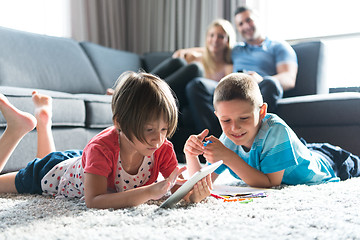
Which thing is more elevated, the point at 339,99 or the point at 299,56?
the point at 299,56

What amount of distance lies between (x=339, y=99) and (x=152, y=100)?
1.50 meters

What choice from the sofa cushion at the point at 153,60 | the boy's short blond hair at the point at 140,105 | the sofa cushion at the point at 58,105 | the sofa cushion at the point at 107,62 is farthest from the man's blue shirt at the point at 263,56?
the boy's short blond hair at the point at 140,105

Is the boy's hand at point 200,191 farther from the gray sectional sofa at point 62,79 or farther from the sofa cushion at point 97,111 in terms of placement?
the sofa cushion at point 97,111

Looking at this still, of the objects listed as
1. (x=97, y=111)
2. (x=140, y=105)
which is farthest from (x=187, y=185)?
(x=97, y=111)

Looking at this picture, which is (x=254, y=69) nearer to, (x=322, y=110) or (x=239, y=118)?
(x=322, y=110)

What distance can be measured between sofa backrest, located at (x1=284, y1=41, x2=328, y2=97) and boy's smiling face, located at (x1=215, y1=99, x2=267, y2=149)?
1514mm

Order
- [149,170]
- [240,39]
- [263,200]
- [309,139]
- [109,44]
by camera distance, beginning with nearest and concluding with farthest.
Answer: [263,200]
[149,170]
[309,139]
[240,39]
[109,44]

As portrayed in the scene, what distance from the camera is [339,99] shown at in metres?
2.16

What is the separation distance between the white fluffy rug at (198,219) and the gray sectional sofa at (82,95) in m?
0.86

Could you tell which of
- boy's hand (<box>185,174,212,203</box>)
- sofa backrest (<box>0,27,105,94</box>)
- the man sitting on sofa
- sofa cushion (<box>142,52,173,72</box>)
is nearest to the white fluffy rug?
boy's hand (<box>185,174,212,203</box>)

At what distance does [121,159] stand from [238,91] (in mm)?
455

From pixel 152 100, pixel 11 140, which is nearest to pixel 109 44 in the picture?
pixel 11 140

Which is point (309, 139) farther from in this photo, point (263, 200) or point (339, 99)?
point (263, 200)

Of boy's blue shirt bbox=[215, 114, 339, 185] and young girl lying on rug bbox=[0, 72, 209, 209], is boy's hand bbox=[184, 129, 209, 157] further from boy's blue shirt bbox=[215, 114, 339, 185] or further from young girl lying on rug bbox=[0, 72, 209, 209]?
boy's blue shirt bbox=[215, 114, 339, 185]
